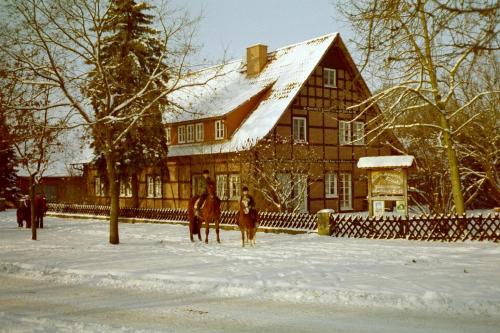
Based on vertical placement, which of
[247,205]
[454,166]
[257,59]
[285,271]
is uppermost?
[257,59]

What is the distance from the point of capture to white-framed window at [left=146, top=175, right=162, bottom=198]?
113ft

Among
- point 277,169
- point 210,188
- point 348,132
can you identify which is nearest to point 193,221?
point 210,188

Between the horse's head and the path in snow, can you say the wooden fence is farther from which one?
the path in snow

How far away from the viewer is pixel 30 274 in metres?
12.2

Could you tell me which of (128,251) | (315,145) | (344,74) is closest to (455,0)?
(128,251)

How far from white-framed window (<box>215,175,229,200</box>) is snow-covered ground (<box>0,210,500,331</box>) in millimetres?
11865

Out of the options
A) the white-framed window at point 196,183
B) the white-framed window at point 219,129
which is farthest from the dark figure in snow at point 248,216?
the white-framed window at point 196,183

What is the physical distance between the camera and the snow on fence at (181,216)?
20.4 meters

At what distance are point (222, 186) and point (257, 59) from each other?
30.4 ft

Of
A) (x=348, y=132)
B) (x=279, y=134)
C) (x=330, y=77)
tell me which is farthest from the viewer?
(x=348, y=132)

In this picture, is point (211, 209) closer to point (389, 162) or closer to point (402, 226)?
point (402, 226)

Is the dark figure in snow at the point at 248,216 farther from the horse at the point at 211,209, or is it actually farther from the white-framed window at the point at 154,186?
the white-framed window at the point at 154,186

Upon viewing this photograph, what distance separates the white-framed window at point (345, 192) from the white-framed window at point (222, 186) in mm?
7037

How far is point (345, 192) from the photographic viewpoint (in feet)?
104
